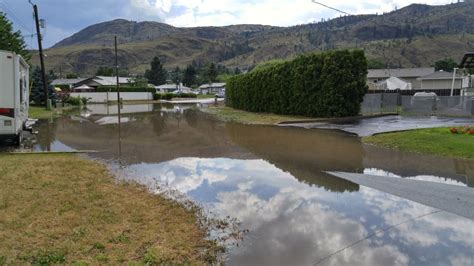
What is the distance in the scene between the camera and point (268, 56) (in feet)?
641

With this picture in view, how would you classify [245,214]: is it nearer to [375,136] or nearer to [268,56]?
[375,136]

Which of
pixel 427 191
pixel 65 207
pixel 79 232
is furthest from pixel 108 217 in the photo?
pixel 427 191

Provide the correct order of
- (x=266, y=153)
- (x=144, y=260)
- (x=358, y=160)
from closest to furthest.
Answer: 1. (x=144, y=260)
2. (x=358, y=160)
3. (x=266, y=153)

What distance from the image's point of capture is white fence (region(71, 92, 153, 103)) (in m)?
67.5

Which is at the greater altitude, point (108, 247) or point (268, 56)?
point (268, 56)

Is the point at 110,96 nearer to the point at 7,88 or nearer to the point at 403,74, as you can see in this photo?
the point at 403,74

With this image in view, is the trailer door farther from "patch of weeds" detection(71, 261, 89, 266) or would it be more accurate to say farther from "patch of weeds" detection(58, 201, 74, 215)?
"patch of weeds" detection(71, 261, 89, 266)

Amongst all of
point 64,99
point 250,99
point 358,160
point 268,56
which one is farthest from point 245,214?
point 268,56

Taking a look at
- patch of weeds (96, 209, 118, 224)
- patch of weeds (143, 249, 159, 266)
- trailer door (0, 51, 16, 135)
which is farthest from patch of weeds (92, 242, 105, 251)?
trailer door (0, 51, 16, 135)

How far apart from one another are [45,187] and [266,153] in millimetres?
7332

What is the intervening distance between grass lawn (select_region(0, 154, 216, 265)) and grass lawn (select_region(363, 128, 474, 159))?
9147 mm

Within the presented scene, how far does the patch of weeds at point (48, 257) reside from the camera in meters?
4.33

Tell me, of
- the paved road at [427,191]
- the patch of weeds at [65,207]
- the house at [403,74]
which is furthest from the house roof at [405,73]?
the patch of weeds at [65,207]

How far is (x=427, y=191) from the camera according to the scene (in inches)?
315
